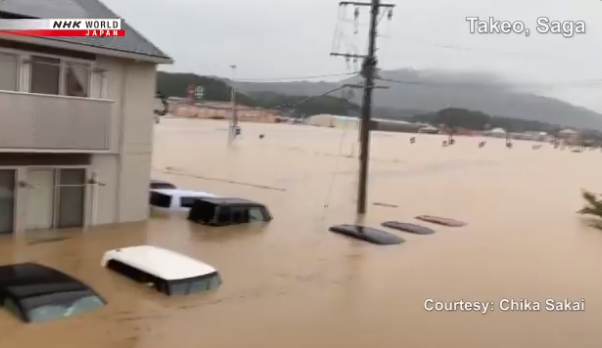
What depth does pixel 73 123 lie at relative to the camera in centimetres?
1195

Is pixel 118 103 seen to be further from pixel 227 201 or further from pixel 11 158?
pixel 227 201

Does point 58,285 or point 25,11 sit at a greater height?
point 25,11

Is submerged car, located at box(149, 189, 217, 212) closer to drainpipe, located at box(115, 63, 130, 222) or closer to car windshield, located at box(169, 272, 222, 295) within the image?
drainpipe, located at box(115, 63, 130, 222)

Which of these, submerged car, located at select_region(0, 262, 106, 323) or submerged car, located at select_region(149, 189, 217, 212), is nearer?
submerged car, located at select_region(0, 262, 106, 323)

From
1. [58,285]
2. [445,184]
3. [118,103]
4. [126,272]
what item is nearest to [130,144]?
[118,103]

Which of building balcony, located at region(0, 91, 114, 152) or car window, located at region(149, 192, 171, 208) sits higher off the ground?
building balcony, located at region(0, 91, 114, 152)

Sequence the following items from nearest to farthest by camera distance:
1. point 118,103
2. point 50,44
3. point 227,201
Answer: point 50,44
point 118,103
point 227,201

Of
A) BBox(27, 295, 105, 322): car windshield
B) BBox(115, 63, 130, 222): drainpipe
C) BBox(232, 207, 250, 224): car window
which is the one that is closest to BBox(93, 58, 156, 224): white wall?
BBox(115, 63, 130, 222): drainpipe

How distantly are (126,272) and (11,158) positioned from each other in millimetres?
3731

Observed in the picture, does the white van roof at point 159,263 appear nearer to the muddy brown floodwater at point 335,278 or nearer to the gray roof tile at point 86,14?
the muddy brown floodwater at point 335,278

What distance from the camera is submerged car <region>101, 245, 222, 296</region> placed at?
29.8 feet

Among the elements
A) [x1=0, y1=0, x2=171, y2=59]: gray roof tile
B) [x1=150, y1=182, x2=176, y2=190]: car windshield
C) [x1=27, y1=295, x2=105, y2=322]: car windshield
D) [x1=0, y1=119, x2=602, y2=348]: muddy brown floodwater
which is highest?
[x1=0, y1=0, x2=171, y2=59]: gray roof tile

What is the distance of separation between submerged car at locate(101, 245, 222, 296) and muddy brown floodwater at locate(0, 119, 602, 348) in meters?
0.18

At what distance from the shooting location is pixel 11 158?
37.7 ft
